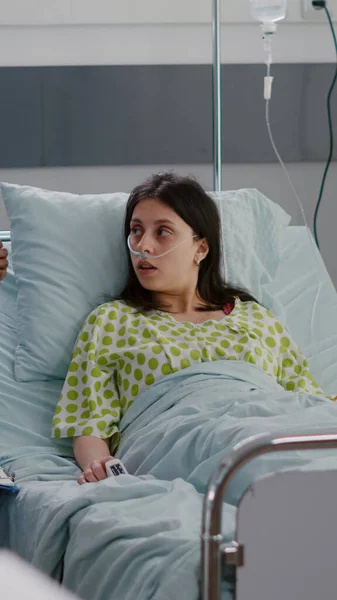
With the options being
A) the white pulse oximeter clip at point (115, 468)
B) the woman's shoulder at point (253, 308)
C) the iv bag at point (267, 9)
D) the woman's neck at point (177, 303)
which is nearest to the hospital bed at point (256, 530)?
the white pulse oximeter clip at point (115, 468)

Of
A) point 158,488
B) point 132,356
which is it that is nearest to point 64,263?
point 132,356

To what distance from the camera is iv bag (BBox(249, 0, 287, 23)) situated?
307 centimetres

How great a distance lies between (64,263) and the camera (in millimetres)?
2584

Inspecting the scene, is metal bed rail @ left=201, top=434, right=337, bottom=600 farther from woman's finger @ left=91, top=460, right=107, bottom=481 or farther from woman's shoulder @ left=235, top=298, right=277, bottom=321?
woman's shoulder @ left=235, top=298, right=277, bottom=321

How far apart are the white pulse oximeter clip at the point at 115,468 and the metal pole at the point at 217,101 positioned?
4.90 feet

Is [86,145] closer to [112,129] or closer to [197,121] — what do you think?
[112,129]

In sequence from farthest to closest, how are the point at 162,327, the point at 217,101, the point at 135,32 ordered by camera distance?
the point at 135,32
the point at 217,101
the point at 162,327

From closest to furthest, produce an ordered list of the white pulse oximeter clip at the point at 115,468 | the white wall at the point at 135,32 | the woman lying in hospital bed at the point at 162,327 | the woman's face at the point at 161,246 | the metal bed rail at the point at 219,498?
the metal bed rail at the point at 219,498 → the white pulse oximeter clip at the point at 115,468 → the woman lying in hospital bed at the point at 162,327 → the woman's face at the point at 161,246 → the white wall at the point at 135,32

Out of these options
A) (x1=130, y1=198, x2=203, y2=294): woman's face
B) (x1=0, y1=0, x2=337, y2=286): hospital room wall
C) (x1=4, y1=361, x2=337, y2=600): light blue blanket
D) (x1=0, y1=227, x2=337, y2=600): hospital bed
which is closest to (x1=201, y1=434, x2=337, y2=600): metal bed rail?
(x1=0, y1=227, x2=337, y2=600): hospital bed

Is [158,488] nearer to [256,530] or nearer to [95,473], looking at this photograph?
[95,473]

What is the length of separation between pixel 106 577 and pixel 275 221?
4.85 ft

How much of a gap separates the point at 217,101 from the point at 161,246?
1.02 metres

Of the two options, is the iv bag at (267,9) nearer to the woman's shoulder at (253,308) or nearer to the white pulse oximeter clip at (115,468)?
the woman's shoulder at (253,308)

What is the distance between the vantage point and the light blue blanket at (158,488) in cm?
160
